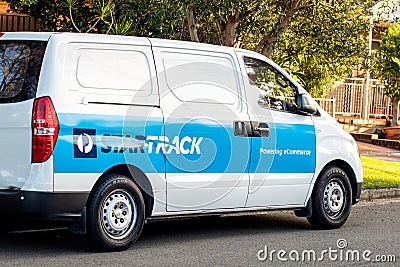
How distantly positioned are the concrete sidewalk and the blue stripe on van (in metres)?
10.4

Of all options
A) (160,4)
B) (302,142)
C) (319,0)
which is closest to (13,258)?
(302,142)

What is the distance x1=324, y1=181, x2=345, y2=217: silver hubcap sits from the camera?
10508 millimetres

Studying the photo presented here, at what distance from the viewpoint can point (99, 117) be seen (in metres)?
8.36

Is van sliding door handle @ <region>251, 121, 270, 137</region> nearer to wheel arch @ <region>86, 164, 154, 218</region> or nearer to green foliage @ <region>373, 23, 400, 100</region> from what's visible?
wheel arch @ <region>86, 164, 154, 218</region>

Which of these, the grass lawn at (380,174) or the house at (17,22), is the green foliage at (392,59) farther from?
the house at (17,22)

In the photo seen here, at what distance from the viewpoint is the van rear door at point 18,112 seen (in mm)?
8156

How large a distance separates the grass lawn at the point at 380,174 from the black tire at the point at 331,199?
3147 mm

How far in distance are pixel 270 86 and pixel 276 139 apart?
641 mm

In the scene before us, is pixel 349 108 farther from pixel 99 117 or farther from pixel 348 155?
pixel 99 117

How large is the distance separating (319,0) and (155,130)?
6817 millimetres

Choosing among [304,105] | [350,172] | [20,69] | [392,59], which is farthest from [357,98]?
[20,69]

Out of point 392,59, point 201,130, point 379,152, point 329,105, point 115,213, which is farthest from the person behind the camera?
point 329,105

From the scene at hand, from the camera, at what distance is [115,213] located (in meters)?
8.56

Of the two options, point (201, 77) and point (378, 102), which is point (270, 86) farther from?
point (378, 102)
